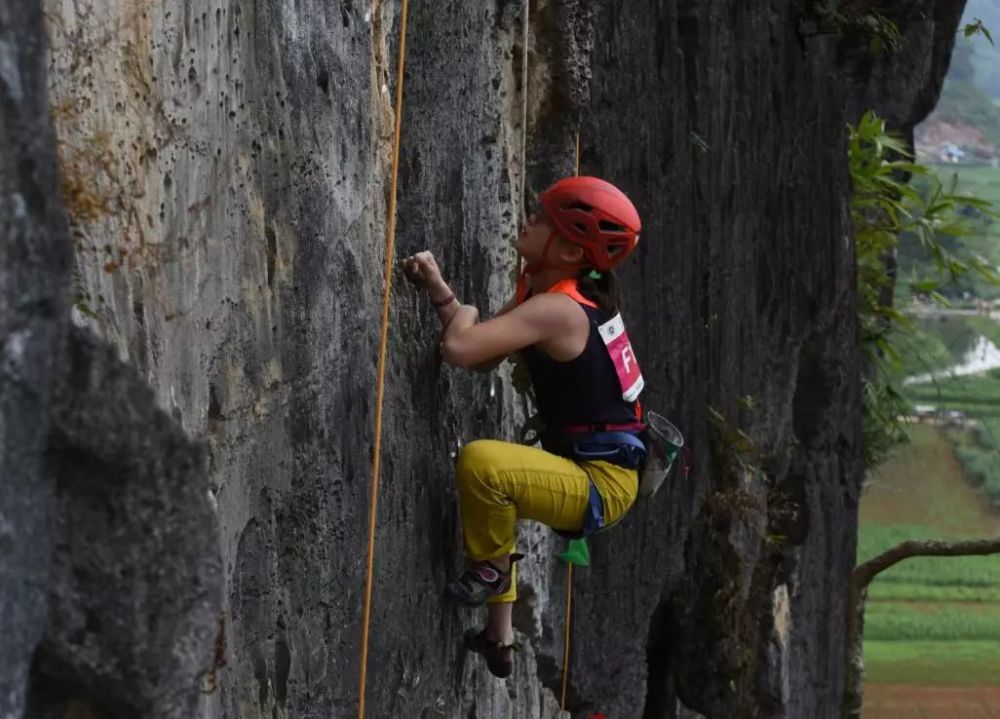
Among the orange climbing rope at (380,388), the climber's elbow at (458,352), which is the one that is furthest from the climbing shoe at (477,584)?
the climber's elbow at (458,352)

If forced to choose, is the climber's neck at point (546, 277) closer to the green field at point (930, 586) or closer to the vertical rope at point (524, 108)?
the vertical rope at point (524, 108)

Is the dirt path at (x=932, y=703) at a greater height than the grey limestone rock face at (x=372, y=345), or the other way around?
the grey limestone rock face at (x=372, y=345)

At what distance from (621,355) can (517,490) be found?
1.65ft

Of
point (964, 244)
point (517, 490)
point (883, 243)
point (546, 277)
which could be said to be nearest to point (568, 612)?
point (517, 490)

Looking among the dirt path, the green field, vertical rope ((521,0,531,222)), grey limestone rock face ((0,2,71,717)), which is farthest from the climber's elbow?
the green field

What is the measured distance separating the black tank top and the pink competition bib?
0.02 metres

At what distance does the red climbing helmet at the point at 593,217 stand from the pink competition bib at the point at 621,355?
191 millimetres

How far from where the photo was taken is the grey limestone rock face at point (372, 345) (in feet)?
7.34

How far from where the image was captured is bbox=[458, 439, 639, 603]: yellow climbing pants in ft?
13.6

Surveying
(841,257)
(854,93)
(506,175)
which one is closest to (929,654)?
(854,93)

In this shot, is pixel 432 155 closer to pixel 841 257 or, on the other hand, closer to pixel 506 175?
pixel 506 175

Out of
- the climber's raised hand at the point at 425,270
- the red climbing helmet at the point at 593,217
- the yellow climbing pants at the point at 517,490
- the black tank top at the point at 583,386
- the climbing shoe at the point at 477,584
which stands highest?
A: the red climbing helmet at the point at 593,217

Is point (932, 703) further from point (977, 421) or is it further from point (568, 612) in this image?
point (568, 612)

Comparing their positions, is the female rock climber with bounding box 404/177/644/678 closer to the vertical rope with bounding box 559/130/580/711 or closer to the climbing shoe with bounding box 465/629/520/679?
the climbing shoe with bounding box 465/629/520/679
